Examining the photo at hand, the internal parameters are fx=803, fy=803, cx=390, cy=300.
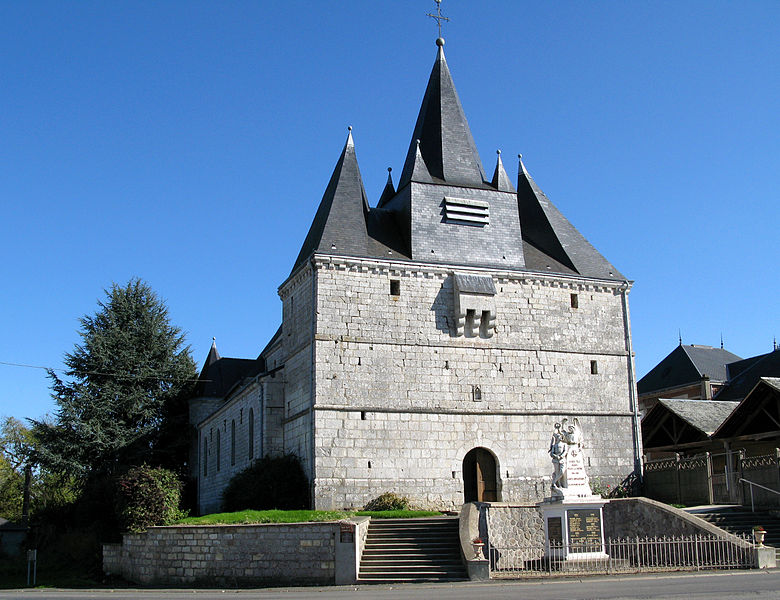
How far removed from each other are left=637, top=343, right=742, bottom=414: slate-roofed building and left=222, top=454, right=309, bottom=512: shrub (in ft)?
99.7

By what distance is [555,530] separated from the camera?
17812 mm

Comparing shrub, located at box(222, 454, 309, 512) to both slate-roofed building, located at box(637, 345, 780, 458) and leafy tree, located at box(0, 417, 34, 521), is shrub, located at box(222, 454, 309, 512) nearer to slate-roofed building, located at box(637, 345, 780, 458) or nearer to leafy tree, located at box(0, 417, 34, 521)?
slate-roofed building, located at box(637, 345, 780, 458)

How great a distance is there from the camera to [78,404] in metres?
37.7

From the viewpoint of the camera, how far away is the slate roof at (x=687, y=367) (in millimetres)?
49312

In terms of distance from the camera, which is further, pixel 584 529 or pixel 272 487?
pixel 272 487

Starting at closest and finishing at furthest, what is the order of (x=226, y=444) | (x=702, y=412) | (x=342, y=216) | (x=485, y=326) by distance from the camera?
(x=485, y=326) → (x=342, y=216) → (x=702, y=412) → (x=226, y=444)

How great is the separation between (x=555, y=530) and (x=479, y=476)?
8277 mm

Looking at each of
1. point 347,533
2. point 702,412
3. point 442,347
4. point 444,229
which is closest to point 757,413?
point 702,412

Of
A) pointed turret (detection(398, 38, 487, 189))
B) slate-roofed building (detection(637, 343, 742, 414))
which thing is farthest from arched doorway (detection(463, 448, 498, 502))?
slate-roofed building (detection(637, 343, 742, 414))

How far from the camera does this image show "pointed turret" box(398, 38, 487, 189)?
1143 inches

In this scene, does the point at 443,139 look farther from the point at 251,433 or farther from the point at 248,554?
the point at 248,554

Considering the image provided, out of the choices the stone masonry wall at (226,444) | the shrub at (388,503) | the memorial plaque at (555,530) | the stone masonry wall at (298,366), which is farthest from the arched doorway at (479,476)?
the memorial plaque at (555,530)

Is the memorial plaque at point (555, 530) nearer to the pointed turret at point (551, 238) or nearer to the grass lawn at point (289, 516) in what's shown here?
the grass lawn at point (289, 516)

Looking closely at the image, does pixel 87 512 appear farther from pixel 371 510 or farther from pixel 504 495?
pixel 504 495
